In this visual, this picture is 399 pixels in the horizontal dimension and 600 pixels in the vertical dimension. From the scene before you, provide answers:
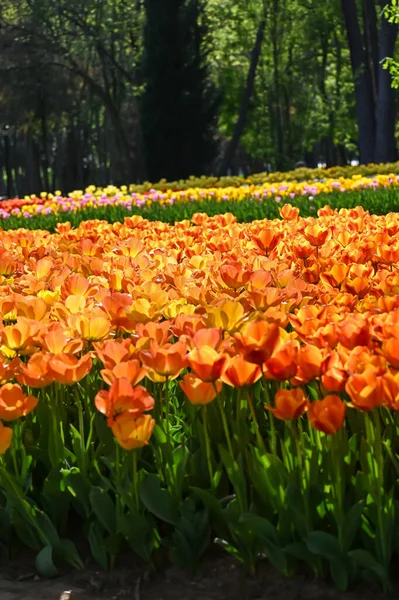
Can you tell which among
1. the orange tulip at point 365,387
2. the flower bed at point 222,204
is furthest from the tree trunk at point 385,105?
the orange tulip at point 365,387

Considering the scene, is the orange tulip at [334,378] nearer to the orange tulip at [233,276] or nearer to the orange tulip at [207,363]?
the orange tulip at [207,363]

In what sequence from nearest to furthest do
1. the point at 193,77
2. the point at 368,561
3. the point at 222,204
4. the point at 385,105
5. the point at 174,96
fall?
1. the point at 368,561
2. the point at 222,204
3. the point at 385,105
4. the point at 174,96
5. the point at 193,77

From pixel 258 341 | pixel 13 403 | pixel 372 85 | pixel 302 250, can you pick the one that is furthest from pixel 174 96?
pixel 258 341

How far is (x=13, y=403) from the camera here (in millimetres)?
2523

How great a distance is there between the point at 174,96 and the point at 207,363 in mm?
32243

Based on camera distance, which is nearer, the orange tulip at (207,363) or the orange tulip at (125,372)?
the orange tulip at (207,363)

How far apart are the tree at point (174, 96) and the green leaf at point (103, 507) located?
104 feet

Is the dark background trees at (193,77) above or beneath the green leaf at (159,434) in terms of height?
above

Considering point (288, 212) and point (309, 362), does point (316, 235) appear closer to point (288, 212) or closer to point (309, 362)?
point (288, 212)

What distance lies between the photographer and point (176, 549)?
2496 millimetres

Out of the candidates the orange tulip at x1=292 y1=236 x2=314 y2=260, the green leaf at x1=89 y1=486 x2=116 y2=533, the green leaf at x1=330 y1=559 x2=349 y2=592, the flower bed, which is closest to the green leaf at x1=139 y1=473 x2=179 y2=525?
the green leaf at x1=89 y1=486 x2=116 y2=533

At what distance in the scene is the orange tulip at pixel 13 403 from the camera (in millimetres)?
2492

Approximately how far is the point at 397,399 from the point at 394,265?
2.25 m

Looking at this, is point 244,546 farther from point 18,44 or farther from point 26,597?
point 18,44
